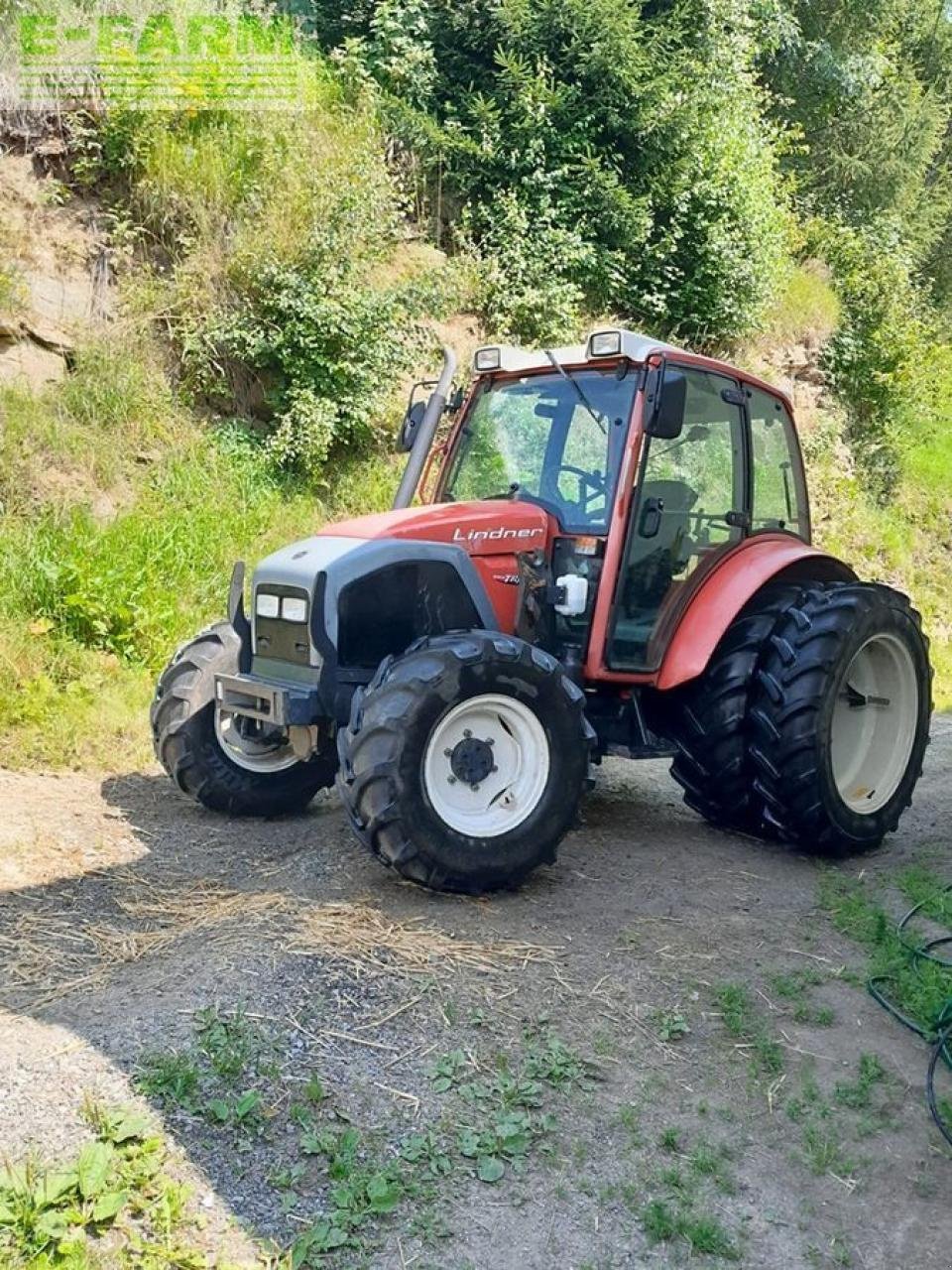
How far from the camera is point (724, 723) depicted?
5.37m

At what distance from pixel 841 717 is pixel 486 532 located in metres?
2.18

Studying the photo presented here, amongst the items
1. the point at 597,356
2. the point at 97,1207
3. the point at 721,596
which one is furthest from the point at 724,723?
the point at 97,1207

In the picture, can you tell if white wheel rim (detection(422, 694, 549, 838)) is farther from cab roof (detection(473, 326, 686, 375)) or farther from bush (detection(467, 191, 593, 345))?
bush (detection(467, 191, 593, 345))

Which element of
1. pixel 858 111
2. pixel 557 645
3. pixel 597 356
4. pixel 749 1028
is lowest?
pixel 749 1028

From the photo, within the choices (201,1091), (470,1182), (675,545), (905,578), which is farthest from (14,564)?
(905,578)

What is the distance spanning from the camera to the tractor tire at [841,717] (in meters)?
5.27

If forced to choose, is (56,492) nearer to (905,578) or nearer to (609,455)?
(609,455)

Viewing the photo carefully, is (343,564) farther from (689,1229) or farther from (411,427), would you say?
(689,1229)

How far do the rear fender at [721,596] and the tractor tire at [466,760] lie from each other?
2.81 ft

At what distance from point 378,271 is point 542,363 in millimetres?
6061

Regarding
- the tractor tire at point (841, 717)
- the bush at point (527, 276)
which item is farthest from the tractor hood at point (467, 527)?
the bush at point (527, 276)

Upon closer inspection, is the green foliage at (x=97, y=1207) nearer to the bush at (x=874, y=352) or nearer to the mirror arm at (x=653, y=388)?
the mirror arm at (x=653, y=388)

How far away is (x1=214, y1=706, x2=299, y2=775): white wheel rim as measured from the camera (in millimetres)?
5543

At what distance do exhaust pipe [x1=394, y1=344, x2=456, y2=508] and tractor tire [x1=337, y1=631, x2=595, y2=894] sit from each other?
127 cm
